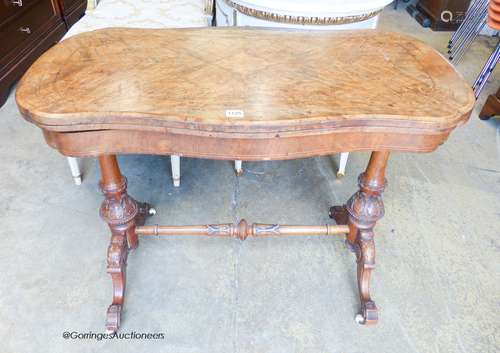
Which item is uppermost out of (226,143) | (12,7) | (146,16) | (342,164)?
(226,143)

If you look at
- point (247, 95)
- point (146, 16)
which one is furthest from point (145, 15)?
point (247, 95)

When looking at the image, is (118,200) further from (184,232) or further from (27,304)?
(27,304)

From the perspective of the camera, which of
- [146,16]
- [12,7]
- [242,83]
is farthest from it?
[12,7]

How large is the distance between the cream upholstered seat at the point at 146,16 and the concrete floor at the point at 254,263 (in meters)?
0.28

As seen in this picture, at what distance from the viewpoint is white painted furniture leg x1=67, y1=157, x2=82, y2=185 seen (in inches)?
76.3

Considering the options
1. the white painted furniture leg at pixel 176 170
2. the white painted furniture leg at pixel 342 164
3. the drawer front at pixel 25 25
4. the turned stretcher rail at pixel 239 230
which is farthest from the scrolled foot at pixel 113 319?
the drawer front at pixel 25 25

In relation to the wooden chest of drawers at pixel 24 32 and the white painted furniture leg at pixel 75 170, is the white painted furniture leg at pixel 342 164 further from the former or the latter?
the wooden chest of drawers at pixel 24 32

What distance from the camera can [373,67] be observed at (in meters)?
1.31

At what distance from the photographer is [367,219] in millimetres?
1529

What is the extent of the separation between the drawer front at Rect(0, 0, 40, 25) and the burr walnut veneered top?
1.46 metres

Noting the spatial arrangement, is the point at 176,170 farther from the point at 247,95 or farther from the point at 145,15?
the point at 247,95

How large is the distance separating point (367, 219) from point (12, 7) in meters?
2.52

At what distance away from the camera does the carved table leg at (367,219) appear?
146 centimetres

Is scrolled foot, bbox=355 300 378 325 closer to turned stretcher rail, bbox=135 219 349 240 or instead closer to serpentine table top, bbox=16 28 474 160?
turned stretcher rail, bbox=135 219 349 240
